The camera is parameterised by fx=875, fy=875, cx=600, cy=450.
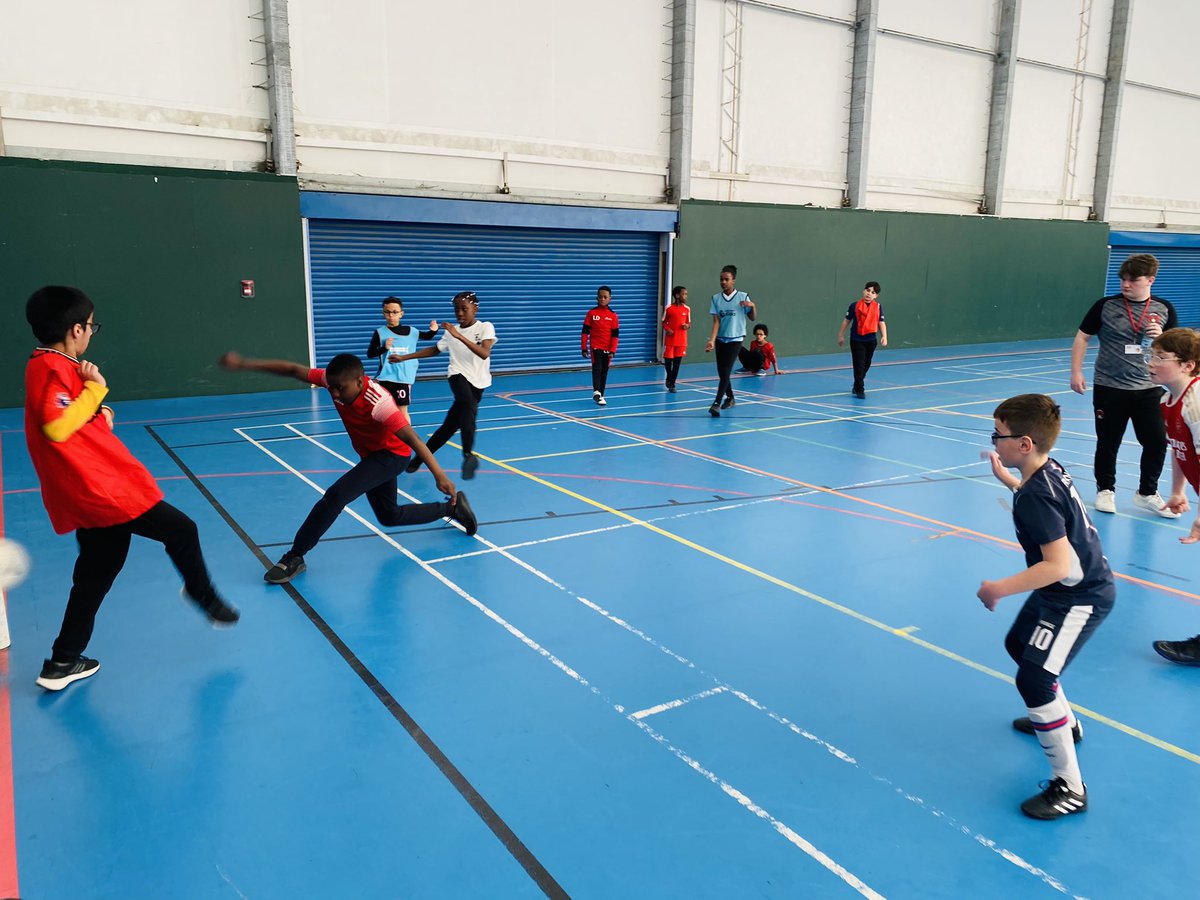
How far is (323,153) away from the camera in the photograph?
14.9m

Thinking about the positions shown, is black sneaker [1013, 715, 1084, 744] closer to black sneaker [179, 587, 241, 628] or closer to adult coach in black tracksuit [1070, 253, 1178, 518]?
adult coach in black tracksuit [1070, 253, 1178, 518]

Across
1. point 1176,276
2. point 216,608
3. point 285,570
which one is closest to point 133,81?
point 285,570

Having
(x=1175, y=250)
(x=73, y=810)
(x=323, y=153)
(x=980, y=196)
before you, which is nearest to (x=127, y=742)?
(x=73, y=810)

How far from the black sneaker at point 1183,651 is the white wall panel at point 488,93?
14.0 meters

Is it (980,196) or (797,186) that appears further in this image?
(980,196)

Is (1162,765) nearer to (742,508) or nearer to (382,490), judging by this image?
(742,508)

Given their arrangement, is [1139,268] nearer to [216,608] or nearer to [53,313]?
[216,608]

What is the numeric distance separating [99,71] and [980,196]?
2114cm

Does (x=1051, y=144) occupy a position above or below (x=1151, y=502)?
above

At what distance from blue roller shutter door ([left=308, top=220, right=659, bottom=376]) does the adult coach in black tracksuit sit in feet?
36.1

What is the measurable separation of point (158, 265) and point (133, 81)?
2.71m

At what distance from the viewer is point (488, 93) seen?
16391mm

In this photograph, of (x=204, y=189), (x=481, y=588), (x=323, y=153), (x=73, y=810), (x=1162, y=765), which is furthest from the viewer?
(x=323, y=153)

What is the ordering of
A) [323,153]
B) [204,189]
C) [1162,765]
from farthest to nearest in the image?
[323,153] → [204,189] → [1162,765]
